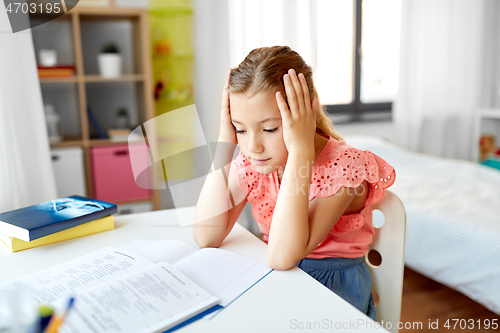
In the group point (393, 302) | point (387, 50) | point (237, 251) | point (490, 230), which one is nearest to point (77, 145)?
point (237, 251)

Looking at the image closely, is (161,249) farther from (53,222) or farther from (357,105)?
(357,105)

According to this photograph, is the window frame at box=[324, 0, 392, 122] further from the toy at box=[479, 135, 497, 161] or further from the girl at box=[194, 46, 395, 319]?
the girl at box=[194, 46, 395, 319]

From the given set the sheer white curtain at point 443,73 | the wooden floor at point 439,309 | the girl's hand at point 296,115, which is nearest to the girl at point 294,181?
→ the girl's hand at point 296,115

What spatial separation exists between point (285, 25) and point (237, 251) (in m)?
1.98

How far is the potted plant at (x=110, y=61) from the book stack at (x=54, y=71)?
0.59 feet

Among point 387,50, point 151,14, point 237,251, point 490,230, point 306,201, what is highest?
point 151,14

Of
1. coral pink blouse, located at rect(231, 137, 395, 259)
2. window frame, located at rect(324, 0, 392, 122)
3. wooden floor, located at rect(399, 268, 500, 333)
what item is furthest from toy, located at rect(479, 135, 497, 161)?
coral pink blouse, located at rect(231, 137, 395, 259)

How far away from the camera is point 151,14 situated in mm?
2346

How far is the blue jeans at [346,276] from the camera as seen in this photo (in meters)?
0.85

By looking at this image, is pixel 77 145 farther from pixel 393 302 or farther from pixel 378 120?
pixel 378 120

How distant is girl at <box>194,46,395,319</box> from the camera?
0.76 m

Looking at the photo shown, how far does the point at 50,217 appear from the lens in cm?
86

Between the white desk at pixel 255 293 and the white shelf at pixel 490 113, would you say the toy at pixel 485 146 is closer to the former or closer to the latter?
the white shelf at pixel 490 113

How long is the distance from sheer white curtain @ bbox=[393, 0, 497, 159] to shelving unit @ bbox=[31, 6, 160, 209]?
5.80ft
